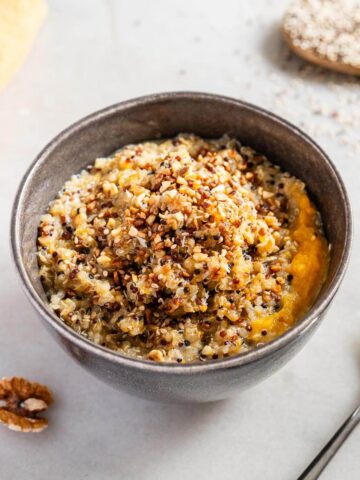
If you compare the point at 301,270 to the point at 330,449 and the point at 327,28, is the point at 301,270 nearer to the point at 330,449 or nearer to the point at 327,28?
the point at 330,449

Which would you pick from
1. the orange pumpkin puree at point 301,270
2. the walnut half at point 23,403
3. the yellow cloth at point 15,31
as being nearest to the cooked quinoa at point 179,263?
the orange pumpkin puree at point 301,270

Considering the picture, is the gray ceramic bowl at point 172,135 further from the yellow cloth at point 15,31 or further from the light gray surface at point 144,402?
the yellow cloth at point 15,31

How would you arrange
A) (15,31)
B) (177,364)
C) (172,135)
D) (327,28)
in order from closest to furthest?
(177,364) → (172,135) → (15,31) → (327,28)

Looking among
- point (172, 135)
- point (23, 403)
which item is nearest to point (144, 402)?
point (23, 403)

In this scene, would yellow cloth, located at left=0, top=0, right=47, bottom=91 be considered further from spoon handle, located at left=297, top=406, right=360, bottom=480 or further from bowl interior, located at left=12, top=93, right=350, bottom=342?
spoon handle, located at left=297, top=406, right=360, bottom=480

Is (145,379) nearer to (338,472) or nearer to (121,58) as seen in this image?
(338,472)

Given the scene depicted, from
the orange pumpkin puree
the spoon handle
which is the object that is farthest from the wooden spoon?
the spoon handle
